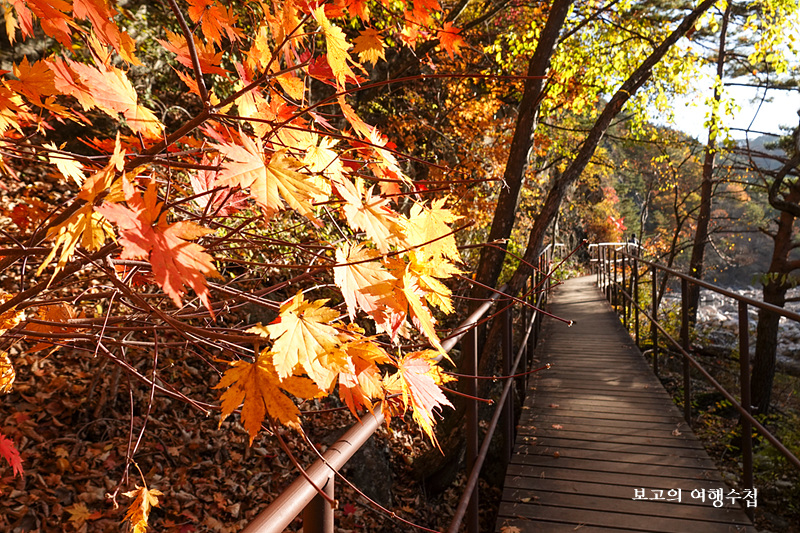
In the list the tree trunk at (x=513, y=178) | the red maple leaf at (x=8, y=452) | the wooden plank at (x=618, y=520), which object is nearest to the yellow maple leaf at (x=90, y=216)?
the red maple leaf at (x=8, y=452)

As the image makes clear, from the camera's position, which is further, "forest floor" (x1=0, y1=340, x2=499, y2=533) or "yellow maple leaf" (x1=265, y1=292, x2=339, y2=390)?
"forest floor" (x1=0, y1=340, x2=499, y2=533)

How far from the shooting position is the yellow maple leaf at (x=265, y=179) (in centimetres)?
76

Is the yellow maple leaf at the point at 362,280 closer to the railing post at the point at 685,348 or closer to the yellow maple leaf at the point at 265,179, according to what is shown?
the yellow maple leaf at the point at 265,179

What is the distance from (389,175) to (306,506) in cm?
86

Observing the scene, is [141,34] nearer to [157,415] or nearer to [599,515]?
[157,415]

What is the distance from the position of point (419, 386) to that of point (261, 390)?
1.37 ft

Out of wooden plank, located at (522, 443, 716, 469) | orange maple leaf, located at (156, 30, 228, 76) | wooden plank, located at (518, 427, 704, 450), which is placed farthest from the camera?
wooden plank, located at (518, 427, 704, 450)

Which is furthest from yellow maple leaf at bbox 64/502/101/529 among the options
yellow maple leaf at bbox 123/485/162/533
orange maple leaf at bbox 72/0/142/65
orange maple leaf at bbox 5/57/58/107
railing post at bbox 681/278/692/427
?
railing post at bbox 681/278/692/427

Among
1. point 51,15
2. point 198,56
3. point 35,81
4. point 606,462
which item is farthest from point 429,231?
point 606,462

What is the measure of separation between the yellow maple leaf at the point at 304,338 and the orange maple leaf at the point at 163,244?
0.54 feet

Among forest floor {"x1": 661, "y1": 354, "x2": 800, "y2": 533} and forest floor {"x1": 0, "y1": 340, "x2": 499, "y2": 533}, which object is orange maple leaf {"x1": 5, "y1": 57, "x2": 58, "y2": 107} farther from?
forest floor {"x1": 661, "y1": 354, "x2": 800, "y2": 533}

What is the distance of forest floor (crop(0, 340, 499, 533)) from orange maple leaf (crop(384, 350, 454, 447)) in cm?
186

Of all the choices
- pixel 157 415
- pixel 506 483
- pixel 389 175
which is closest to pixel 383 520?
pixel 506 483

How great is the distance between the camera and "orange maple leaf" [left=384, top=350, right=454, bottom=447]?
3.64 feet
